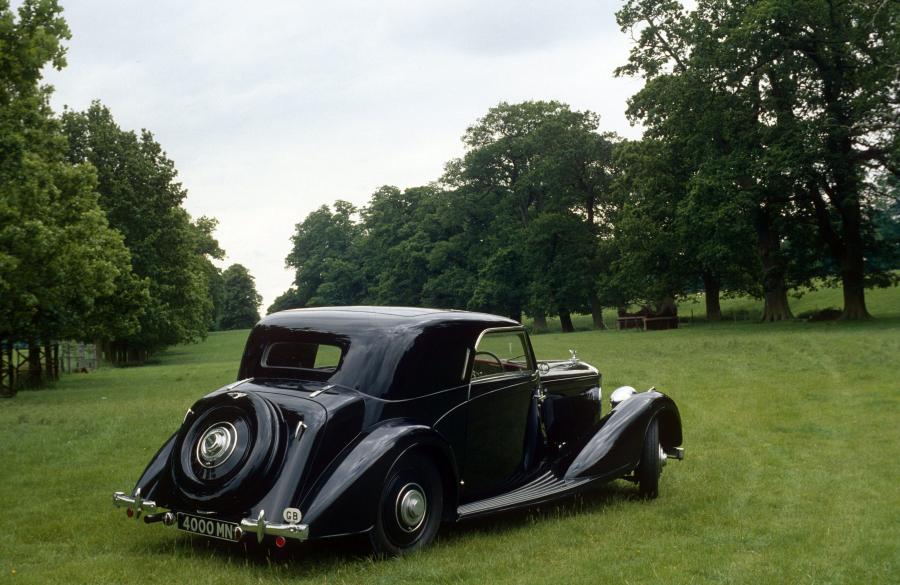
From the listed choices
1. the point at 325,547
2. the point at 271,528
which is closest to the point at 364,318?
the point at 325,547

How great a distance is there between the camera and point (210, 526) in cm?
575

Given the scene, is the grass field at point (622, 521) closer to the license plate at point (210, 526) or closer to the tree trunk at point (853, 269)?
the license plate at point (210, 526)

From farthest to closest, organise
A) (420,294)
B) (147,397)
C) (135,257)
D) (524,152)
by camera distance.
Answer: (420,294) → (524,152) → (135,257) → (147,397)

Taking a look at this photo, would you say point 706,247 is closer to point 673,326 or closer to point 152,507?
point 673,326

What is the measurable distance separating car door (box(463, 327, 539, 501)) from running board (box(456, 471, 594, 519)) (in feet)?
0.47

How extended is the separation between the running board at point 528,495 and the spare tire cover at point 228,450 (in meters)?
1.64

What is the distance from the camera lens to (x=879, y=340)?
2530cm

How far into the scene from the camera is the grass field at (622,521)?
18.6 ft

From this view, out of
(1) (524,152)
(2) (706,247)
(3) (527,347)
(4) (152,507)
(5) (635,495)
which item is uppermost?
(1) (524,152)

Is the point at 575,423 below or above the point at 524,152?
below

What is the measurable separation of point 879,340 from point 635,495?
20.4 meters

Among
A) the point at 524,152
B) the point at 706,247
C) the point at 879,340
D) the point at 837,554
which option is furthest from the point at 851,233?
the point at 837,554

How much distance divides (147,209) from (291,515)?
36.8 m

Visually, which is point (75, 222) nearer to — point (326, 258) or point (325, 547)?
point (325, 547)
